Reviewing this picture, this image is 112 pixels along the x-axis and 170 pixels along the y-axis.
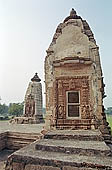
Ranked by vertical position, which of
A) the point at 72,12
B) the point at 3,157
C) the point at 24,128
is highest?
the point at 72,12

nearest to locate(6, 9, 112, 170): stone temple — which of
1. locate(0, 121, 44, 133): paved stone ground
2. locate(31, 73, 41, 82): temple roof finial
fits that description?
locate(0, 121, 44, 133): paved stone ground

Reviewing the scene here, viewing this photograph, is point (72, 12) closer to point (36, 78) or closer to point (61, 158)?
point (61, 158)

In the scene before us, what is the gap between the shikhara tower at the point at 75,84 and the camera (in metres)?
5.53

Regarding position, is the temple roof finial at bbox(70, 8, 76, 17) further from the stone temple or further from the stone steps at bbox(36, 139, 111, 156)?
the stone steps at bbox(36, 139, 111, 156)

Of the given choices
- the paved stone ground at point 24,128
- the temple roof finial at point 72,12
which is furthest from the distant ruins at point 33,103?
the temple roof finial at point 72,12

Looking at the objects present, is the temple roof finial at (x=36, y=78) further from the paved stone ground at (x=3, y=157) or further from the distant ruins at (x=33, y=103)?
the paved stone ground at (x=3, y=157)

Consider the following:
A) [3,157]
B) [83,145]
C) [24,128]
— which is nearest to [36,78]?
[24,128]

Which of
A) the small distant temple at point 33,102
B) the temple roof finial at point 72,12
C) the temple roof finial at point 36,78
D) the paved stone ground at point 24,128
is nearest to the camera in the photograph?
the temple roof finial at point 72,12

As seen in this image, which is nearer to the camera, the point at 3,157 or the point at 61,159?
the point at 61,159

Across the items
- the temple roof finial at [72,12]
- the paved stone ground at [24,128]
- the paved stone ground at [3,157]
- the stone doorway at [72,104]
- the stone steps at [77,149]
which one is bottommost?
the paved stone ground at [3,157]

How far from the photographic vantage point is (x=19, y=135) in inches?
284

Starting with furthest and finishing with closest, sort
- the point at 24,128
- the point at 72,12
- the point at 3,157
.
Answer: the point at 24,128, the point at 72,12, the point at 3,157

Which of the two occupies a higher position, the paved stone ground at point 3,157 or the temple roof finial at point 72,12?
the temple roof finial at point 72,12

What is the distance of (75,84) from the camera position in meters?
5.78
